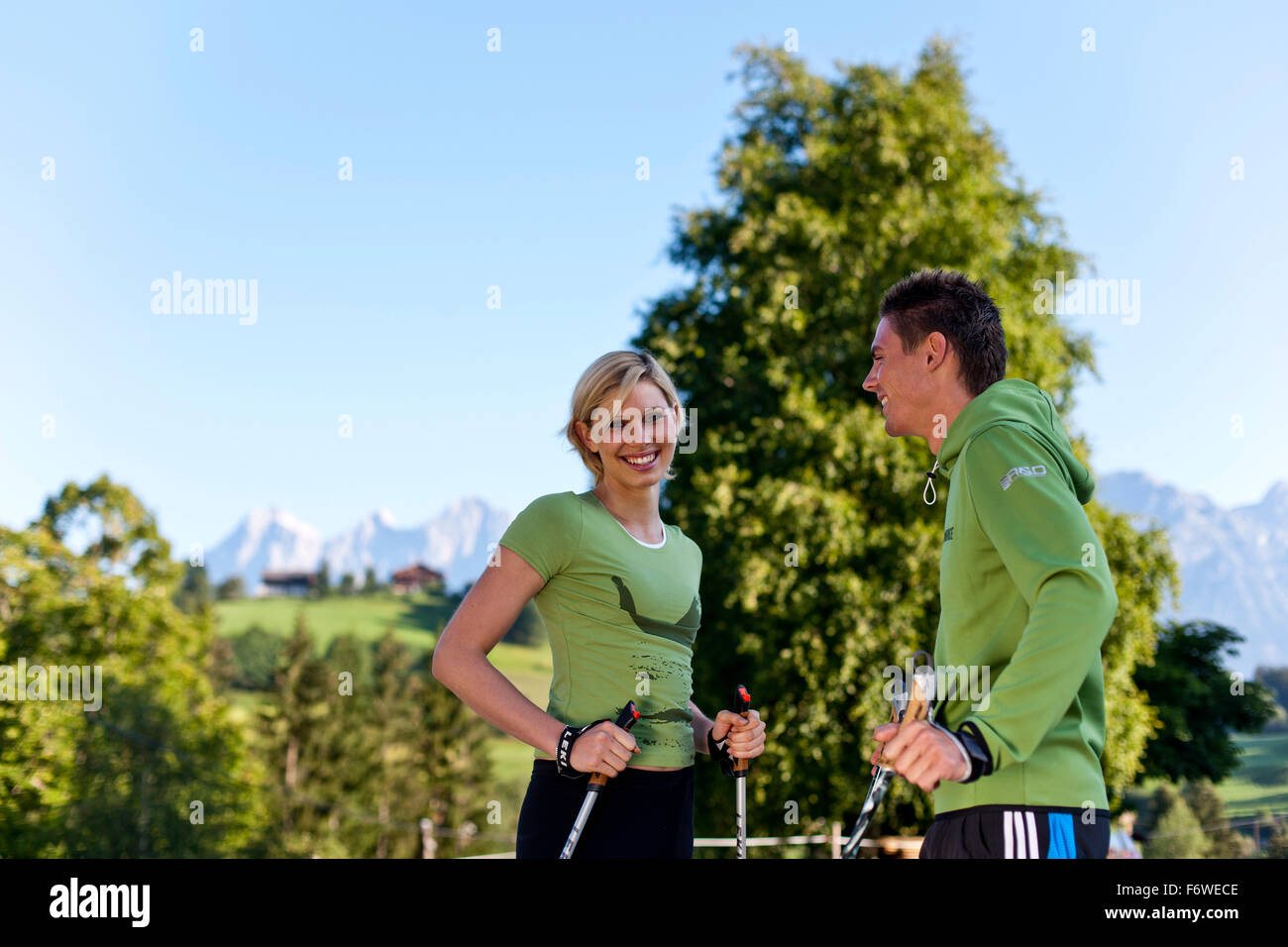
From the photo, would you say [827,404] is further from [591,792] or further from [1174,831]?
[1174,831]

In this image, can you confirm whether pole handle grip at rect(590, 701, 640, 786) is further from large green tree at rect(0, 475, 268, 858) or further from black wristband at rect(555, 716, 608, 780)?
large green tree at rect(0, 475, 268, 858)

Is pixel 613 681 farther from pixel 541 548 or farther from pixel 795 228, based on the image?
pixel 795 228

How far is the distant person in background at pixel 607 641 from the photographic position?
2924 mm

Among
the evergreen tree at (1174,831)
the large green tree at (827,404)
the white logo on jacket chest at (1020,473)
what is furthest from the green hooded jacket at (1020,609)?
the evergreen tree at (1174,831)

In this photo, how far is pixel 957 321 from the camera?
2803 millimetres

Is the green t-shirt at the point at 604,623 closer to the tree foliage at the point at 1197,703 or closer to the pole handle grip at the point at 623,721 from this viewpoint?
Result: the pole handle grip at the point at 623,721

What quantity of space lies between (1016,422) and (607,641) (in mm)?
1244

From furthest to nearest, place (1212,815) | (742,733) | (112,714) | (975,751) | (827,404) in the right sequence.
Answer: (112,714) < (1212,815) < (827,404) < (742,733) < (975,751)

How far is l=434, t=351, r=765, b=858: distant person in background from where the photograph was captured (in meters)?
2.92

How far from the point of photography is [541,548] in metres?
3.01

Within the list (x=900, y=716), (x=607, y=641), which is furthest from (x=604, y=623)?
(x=900, y=716)

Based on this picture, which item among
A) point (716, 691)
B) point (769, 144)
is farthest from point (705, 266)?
point (716, 691)

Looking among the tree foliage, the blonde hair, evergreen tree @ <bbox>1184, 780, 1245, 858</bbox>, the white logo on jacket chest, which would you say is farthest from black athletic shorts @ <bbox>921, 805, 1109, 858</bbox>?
the tree foliage
